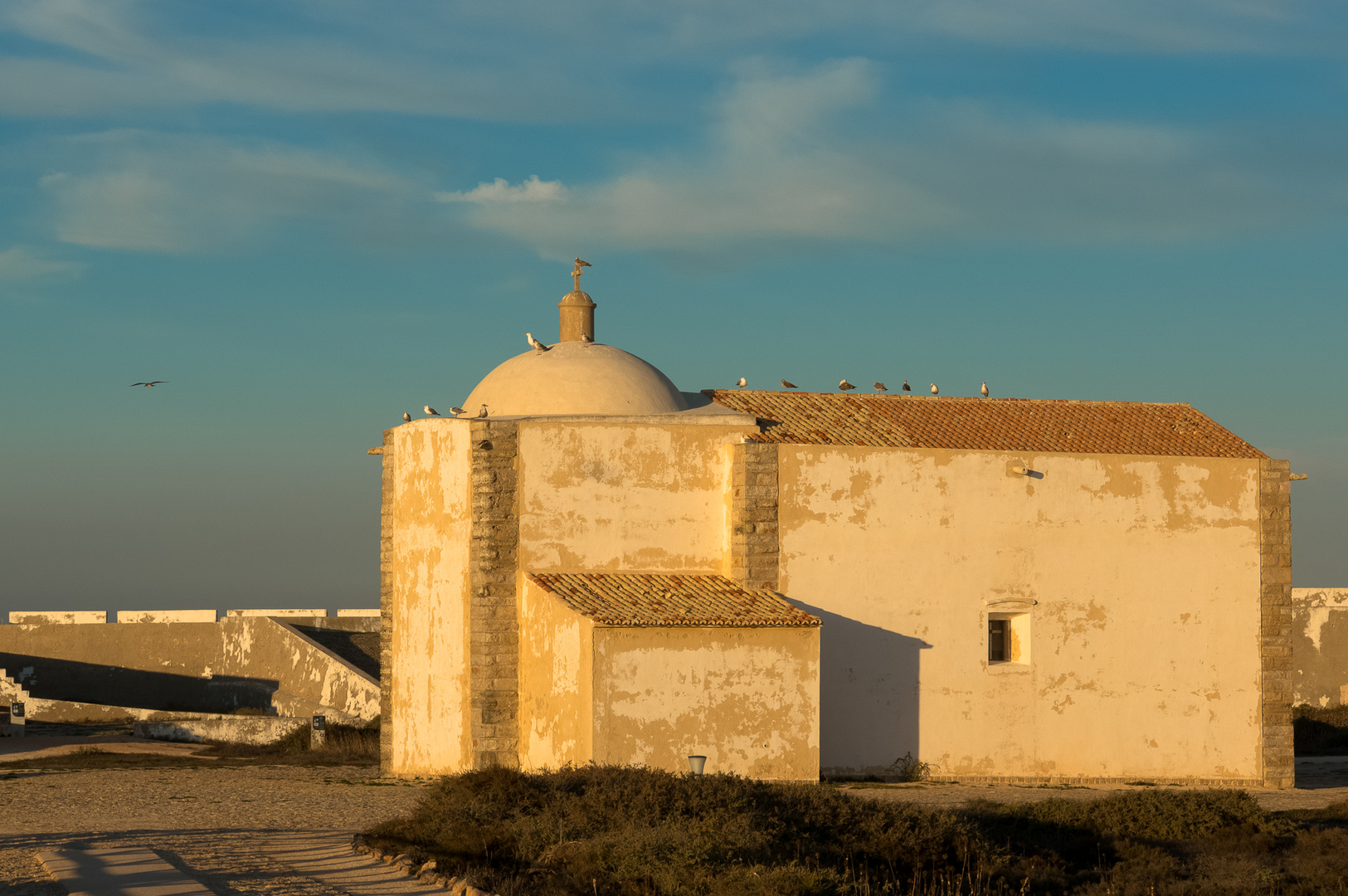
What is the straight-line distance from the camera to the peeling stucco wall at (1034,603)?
71.5 ft

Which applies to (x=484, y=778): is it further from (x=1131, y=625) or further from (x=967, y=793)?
(x=1131, y=625)

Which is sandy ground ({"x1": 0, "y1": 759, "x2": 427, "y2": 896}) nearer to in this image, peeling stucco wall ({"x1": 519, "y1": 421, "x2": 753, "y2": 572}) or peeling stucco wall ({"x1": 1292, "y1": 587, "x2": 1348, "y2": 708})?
peeling stucco wall ({"x1": 519, "y1": 421, "x2": 753, "y2": 572})

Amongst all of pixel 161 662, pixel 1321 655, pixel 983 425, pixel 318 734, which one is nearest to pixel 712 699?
pixel 983 425

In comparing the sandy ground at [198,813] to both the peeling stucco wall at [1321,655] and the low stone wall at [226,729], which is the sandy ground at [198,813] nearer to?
the low stone wall at [226,729]

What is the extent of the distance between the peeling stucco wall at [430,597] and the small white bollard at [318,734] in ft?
11.9

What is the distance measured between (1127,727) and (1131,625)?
1544 millimetres

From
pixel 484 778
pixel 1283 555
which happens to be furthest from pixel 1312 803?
pixel 484 778

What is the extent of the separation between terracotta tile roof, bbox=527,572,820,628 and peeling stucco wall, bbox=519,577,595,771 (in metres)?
0.26

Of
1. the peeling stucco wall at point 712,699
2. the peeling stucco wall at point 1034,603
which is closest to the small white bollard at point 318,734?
the peeling stucco wall at point 712,699

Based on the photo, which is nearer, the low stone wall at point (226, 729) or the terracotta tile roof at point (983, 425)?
the terracotta tile roof at point (983, 425)

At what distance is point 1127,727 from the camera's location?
2247 centimetres

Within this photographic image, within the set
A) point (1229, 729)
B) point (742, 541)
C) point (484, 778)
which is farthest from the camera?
point (1229, 729)

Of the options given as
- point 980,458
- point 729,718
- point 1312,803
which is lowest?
point 1312,803

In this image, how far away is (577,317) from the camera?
2430 centimetres
